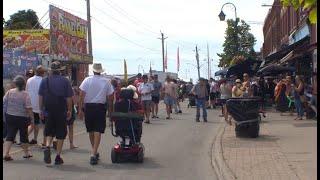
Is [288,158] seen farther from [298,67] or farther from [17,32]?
[17,32]

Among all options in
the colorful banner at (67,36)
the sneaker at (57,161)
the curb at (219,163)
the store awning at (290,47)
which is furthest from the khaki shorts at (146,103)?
the colorful banner at (67,36)

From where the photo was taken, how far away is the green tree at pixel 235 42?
48.9 meters

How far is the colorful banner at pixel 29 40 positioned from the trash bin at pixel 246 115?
72.8 ft

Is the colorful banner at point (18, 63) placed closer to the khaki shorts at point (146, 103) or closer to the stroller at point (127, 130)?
the khaki shorts at point (146, 103)

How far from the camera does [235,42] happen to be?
48656mm

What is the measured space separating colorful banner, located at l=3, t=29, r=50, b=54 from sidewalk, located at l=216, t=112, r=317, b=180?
21073mm

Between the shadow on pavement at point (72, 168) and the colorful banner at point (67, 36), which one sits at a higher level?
the colorful banner at point (67, 36)

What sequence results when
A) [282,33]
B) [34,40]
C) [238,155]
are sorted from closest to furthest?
[238,155] < [34,40] < [282,33]

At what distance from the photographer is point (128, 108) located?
35.9 ft

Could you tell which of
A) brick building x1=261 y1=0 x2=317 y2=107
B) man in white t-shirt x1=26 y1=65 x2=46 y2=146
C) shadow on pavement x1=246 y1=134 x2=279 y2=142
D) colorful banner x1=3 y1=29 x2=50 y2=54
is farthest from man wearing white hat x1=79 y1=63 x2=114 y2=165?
colorful banner x1=3 y1=29 x2=50 y2=54

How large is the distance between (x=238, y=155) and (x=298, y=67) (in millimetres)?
20174

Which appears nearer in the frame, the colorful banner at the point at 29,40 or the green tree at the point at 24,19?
the colorful banner at the point at 29,40

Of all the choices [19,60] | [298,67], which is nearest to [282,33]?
[298,67]

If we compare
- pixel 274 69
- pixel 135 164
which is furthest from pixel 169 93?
pixel 135 164
